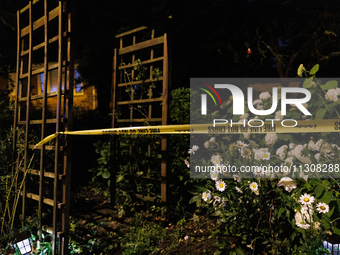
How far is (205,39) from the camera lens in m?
8.08

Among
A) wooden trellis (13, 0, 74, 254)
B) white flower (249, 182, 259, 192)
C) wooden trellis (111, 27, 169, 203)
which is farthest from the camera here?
wooden trellis (111, 27, 169, 203)

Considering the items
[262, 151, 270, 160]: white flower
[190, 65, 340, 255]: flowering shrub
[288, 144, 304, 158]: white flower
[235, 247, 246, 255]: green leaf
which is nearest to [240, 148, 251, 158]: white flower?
[190, 65, 340, 255]: flowering shrub

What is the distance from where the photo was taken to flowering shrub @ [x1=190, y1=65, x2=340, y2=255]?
1.98 meters

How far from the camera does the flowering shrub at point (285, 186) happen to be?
78.1 inches

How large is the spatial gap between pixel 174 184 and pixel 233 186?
5.20 feet

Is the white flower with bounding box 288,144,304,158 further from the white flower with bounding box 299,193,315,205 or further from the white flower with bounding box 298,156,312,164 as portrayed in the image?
the white flower with bounding box 299,193,315,205

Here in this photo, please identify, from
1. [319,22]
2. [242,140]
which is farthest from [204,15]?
[242,140]

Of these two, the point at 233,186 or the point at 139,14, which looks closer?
Answer: the point at 233,186

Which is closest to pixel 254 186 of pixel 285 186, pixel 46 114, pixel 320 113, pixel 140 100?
pixel 285 186

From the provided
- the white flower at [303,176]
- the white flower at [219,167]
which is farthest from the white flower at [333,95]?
the white flower at [219,167]

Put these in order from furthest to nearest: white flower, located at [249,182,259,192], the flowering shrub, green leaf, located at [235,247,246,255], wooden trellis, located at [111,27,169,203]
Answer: wooden trellis, located at [111,27,169,203], green leaf, located at [235,247,246,255], white flower, located at [249,182,259,192], the flowering shrub

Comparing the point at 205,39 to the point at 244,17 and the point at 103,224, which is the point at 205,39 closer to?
the point at 244,17

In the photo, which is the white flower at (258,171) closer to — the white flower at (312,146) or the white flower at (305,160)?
the white flower at (305,160)

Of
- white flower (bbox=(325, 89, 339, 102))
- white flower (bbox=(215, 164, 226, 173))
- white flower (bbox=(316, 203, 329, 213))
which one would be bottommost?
white flower (bbox=(316, 203, 329, 213))
